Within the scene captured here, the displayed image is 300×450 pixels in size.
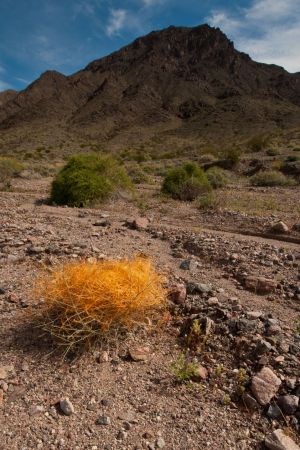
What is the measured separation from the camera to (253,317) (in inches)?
134

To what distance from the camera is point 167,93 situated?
3076 inches

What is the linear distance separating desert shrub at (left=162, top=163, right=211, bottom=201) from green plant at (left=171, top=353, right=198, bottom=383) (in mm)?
8920

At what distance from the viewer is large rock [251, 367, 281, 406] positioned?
253 centimetres

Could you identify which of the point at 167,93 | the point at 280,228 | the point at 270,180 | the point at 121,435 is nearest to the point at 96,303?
the point at 121,435

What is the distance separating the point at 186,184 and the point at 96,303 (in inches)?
352

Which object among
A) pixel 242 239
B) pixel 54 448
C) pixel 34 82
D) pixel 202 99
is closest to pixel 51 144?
pixel 202 99

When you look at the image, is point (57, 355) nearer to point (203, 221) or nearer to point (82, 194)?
point (203, 221)

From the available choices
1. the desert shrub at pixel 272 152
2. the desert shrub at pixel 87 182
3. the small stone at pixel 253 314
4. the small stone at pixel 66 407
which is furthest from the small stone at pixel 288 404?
the desert shrub at pixel 272 152

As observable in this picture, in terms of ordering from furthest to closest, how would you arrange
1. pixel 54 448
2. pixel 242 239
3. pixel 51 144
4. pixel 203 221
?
pixel 51 144 < pixel 203 221 < pixel 242 239 < pixel 54 448

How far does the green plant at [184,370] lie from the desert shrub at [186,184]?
8.92m

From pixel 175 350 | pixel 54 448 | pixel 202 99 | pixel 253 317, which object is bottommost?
pixel 54 448

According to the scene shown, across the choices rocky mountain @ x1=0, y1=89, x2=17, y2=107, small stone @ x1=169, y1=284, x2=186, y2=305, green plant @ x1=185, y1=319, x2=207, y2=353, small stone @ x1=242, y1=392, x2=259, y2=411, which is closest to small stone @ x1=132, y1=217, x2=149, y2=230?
small stone @ x1=169, y1=284, x2=186, y2=305

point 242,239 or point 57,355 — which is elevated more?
point 242,239

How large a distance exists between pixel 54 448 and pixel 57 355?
85cm
